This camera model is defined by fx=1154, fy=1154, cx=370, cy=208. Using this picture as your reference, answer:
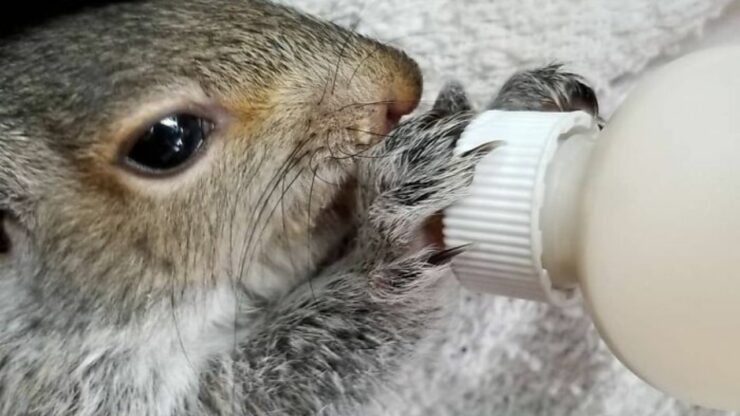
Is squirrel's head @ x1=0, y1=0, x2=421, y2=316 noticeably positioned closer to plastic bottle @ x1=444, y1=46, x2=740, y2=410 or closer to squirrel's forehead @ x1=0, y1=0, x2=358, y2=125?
squirrel's forehead @ x1=0, y1=0, x2=358, y2=125

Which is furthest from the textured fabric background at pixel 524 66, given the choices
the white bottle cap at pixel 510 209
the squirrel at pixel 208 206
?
the white bottle cap at pixel 510 209

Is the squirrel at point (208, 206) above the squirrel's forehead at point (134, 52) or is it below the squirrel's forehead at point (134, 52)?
below

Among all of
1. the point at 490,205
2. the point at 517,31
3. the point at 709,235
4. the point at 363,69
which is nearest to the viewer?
the point at 709,235

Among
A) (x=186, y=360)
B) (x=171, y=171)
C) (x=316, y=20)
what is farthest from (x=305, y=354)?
(x=316, y=20)

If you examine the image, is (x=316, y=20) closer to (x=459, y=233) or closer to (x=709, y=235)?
(x=459, y=233)

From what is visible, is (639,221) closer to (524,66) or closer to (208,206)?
(208,206)

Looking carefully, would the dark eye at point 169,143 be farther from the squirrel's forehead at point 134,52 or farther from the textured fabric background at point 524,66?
the textured fabric background at point 524,66

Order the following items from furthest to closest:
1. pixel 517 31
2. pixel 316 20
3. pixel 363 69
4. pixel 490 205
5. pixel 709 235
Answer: pixel 517 31, pixel 316 20, pixel 363 69, pixel 490 205, pixel 709 235

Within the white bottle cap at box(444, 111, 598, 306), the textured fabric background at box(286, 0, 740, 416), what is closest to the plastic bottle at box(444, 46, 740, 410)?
the white bottle cap at box(444, 111, 598, 306)
